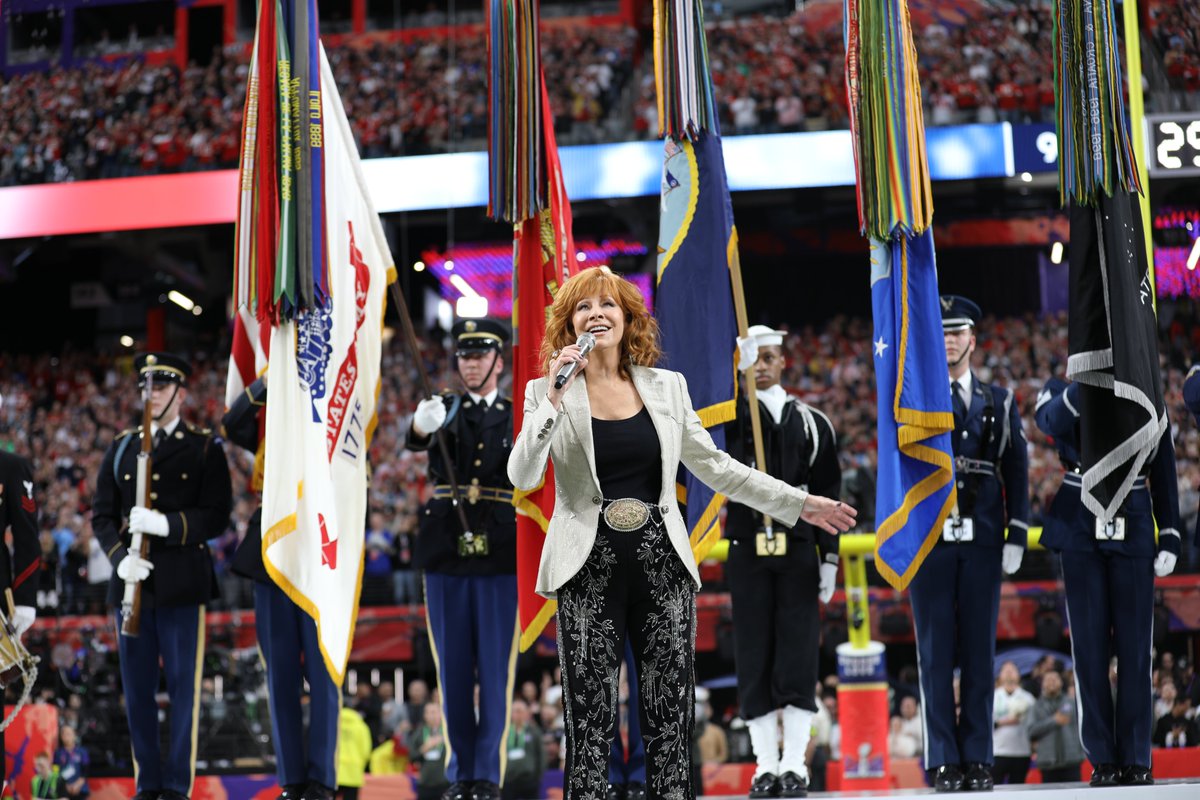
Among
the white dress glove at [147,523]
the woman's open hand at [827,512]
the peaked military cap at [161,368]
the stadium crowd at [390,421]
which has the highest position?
the stadium crowd at [390,421]

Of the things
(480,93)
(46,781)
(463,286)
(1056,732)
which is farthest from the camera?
(463,286)

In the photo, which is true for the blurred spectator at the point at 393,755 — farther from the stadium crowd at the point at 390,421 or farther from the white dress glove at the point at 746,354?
the white dress glove at the point at 746,354

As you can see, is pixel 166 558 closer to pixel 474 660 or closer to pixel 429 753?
pixel 474 660

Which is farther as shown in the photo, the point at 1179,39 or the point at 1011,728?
the point at 1179,39

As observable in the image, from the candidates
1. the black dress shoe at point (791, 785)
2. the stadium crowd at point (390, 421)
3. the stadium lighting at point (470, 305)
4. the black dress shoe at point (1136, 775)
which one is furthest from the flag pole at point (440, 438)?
the stadium lighting at point (470, 305)

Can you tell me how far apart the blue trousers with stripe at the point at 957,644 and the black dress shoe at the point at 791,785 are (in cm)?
42

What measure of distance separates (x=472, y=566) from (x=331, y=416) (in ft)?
2.39

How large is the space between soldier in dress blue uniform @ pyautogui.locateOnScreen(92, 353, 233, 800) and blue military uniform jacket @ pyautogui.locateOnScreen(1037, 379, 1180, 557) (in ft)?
9.89

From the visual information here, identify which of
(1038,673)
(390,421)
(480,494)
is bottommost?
(1038,673)

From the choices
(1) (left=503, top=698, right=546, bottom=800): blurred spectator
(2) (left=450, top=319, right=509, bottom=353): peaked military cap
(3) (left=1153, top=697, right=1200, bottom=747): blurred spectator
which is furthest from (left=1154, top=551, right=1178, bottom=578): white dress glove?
(1) (left=503, top=698, right=546, bottom=800): blurred spectator

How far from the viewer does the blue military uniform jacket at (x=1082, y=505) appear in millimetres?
4613

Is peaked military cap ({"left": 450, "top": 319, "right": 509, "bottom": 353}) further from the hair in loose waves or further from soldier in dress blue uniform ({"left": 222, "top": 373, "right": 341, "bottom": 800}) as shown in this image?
the hair in loose waves

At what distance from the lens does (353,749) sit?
24.2 ft

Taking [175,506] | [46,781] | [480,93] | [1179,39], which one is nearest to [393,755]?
[46,781]
